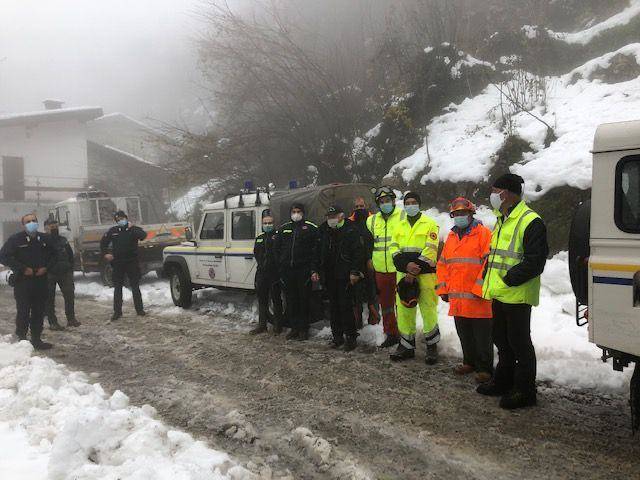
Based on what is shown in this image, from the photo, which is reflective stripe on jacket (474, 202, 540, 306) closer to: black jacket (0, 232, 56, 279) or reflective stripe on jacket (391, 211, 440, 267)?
reflective stripe on jacket (391, 211, 440, 267)

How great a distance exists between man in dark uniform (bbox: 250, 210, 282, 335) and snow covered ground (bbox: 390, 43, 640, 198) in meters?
4.57

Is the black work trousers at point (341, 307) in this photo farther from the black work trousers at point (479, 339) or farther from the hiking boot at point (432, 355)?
the black work trousers at point (479, 339)

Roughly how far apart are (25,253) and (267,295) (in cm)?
360

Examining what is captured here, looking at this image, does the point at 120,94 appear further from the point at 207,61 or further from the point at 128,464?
the point at 128,464

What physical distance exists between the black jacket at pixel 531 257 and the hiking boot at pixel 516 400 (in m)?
0.98

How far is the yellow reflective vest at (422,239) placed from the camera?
A: 551 cm

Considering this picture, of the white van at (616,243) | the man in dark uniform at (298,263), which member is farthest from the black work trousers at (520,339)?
the man in dark uniform at (298,263)

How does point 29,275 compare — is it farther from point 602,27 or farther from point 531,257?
point 602,27

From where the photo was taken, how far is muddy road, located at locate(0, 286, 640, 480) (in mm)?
3350

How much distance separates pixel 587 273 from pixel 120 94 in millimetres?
73805

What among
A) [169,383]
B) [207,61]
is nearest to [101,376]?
[169,383]

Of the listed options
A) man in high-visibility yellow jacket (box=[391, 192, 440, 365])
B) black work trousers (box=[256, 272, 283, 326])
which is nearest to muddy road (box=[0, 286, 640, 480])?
man in high-visibility yellow jacket (box=[391, 192, 440, 365])

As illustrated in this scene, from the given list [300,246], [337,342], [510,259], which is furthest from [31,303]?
[510,259]

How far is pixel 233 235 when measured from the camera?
8.38 meters
